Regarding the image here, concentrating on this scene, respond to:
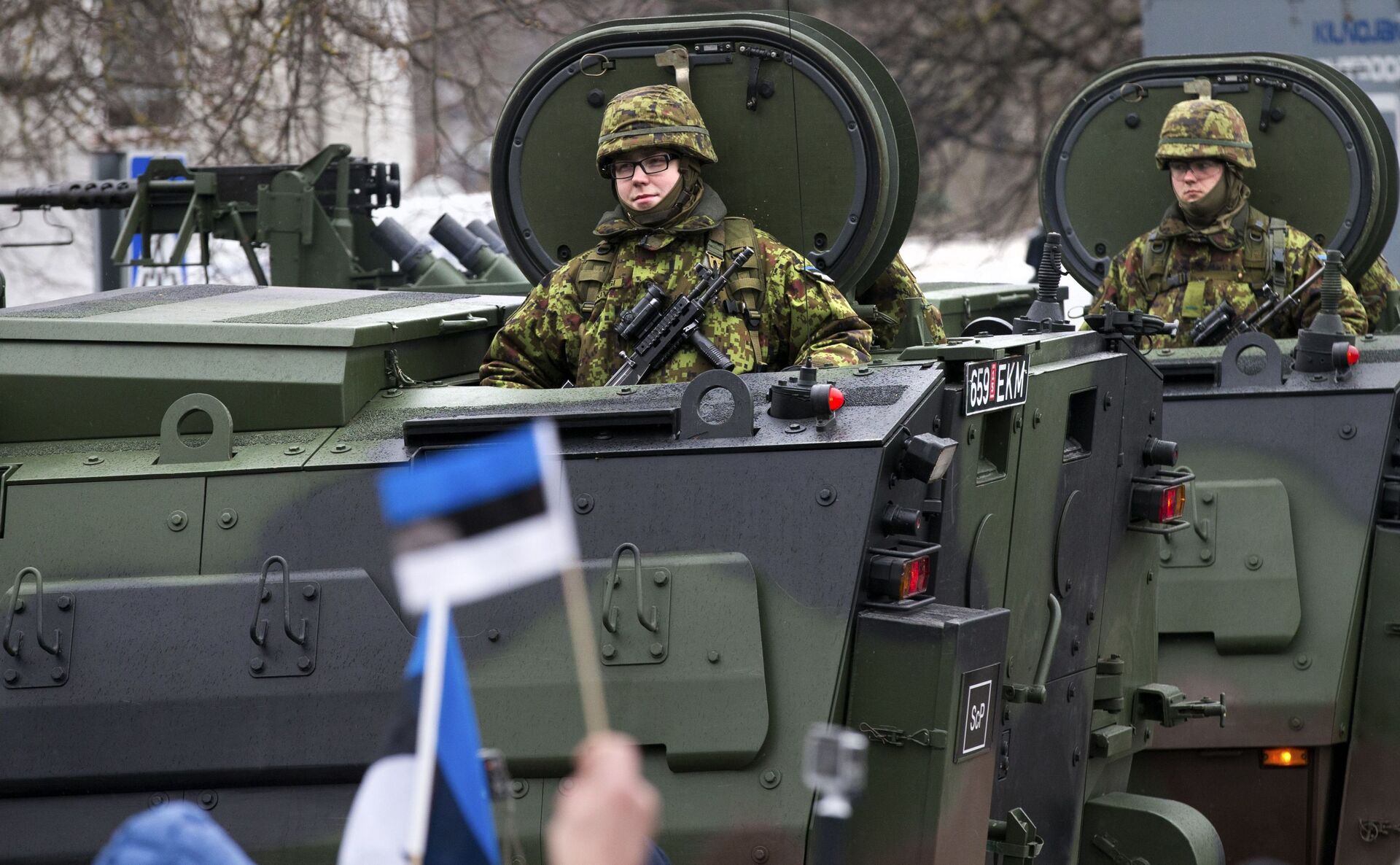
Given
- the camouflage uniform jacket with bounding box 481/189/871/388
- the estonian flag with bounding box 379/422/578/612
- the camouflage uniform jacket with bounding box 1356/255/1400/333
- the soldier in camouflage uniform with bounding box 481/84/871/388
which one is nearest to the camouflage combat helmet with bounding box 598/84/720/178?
the soldier in camouflage uniform with bounding box 481/84/871/388

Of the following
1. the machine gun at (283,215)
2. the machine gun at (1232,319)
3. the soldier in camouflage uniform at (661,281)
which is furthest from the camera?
the machine gun at (283,215)

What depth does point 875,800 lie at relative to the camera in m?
4.32

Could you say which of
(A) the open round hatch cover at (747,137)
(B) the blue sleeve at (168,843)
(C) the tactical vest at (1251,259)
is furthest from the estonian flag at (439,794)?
(C) the tactical vest at (1251,259)

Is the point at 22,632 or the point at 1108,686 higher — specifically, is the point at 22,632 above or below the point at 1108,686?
above

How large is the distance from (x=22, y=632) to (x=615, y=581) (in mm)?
1164

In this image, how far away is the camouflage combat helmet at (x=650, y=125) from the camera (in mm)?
5691

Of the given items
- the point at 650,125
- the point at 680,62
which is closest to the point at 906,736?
the point at 650,125

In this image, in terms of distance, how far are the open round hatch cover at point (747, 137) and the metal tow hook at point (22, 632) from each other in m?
2.31

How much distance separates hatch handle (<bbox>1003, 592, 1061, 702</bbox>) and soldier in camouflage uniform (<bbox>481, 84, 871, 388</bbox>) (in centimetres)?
78

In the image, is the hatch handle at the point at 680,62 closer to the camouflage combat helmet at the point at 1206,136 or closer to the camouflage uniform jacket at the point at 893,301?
the camouflage uniform jacket at the point at 893,301

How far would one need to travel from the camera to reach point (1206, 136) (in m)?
8.36

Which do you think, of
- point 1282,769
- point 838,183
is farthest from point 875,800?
point 1282,769

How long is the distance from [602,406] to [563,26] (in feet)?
23.7

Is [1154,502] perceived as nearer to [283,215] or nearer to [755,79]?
[755,79]
